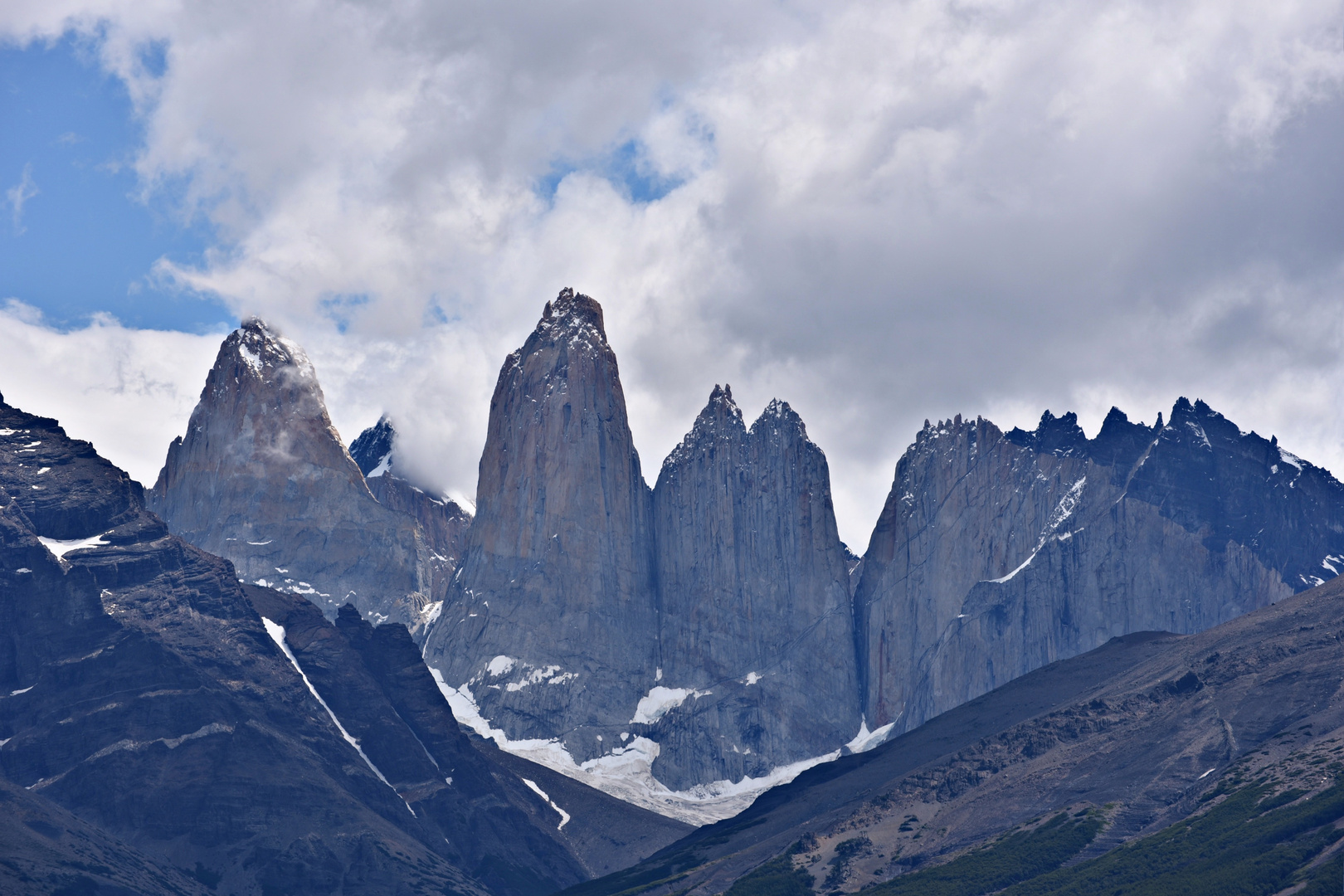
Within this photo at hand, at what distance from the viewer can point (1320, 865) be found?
7776 inches

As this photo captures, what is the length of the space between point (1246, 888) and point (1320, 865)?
25.8 feet

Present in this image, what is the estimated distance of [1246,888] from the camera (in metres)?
200
